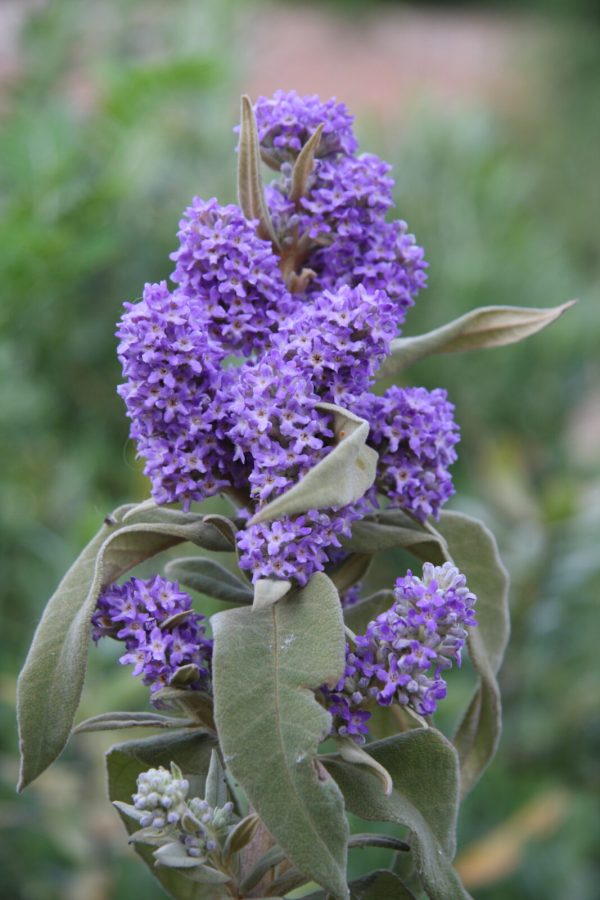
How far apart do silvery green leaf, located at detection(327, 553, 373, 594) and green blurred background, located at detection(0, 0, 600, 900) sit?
382 mm

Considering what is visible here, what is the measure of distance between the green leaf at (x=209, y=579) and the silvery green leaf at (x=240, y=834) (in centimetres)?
15

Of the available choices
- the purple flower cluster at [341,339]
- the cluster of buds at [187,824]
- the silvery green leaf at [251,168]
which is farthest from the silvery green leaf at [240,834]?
the silvery green leaf at [251,168]

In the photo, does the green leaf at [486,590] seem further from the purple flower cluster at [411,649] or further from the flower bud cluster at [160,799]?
the flower bud cluster at [160,799]

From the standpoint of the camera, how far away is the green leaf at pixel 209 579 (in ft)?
2.60

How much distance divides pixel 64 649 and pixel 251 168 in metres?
0.34

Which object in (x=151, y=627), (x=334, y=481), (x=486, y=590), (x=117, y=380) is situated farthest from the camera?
(x=117, y=380)

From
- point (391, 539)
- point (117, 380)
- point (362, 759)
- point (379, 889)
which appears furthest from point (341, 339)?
point (117, 380)

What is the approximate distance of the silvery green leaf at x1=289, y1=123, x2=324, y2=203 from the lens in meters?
0.74

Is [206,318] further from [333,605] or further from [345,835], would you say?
[345,835]

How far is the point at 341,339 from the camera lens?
2.19 ft

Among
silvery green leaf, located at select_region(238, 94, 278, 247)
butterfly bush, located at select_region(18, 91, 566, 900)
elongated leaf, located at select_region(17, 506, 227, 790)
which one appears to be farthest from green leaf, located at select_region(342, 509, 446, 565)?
silvery green leaf, located at select_region(238, 94, 278, 247)

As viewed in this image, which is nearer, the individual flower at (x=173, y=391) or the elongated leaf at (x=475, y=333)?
the individual flower at (x=173, y=391)

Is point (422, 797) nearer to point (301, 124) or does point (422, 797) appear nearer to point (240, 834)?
point (240, 834)

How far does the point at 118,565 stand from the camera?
2.34ft
